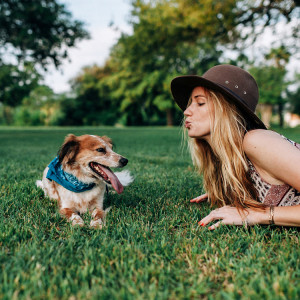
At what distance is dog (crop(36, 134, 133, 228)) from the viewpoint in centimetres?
329

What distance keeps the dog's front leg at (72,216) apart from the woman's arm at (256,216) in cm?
122

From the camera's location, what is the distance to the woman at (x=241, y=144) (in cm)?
242

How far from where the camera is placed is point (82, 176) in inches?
137

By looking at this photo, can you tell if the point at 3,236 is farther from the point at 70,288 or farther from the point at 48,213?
the point at 70,288

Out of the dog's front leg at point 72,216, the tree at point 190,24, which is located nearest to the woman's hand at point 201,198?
the dog's front leg at point 72,216

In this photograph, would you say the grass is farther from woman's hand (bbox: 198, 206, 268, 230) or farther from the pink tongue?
the pink tongue

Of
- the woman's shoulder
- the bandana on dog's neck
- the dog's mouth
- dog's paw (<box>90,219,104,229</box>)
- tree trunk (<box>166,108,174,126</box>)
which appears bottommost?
tree trunk (<box>166,108,174,126</box>)

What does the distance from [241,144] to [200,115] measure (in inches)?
18.7

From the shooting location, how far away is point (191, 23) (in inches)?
503

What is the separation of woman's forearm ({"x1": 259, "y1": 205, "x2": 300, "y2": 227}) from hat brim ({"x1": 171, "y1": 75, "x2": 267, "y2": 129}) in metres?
0.76

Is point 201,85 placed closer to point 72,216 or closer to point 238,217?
point 238,217

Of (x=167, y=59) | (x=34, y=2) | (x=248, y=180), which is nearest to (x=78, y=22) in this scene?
(x=34, y=2)

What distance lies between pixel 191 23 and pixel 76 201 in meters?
11.8

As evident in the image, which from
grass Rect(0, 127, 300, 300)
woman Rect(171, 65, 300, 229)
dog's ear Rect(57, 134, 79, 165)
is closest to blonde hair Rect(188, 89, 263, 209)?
woman Rect(171, 65, 300, 229)
